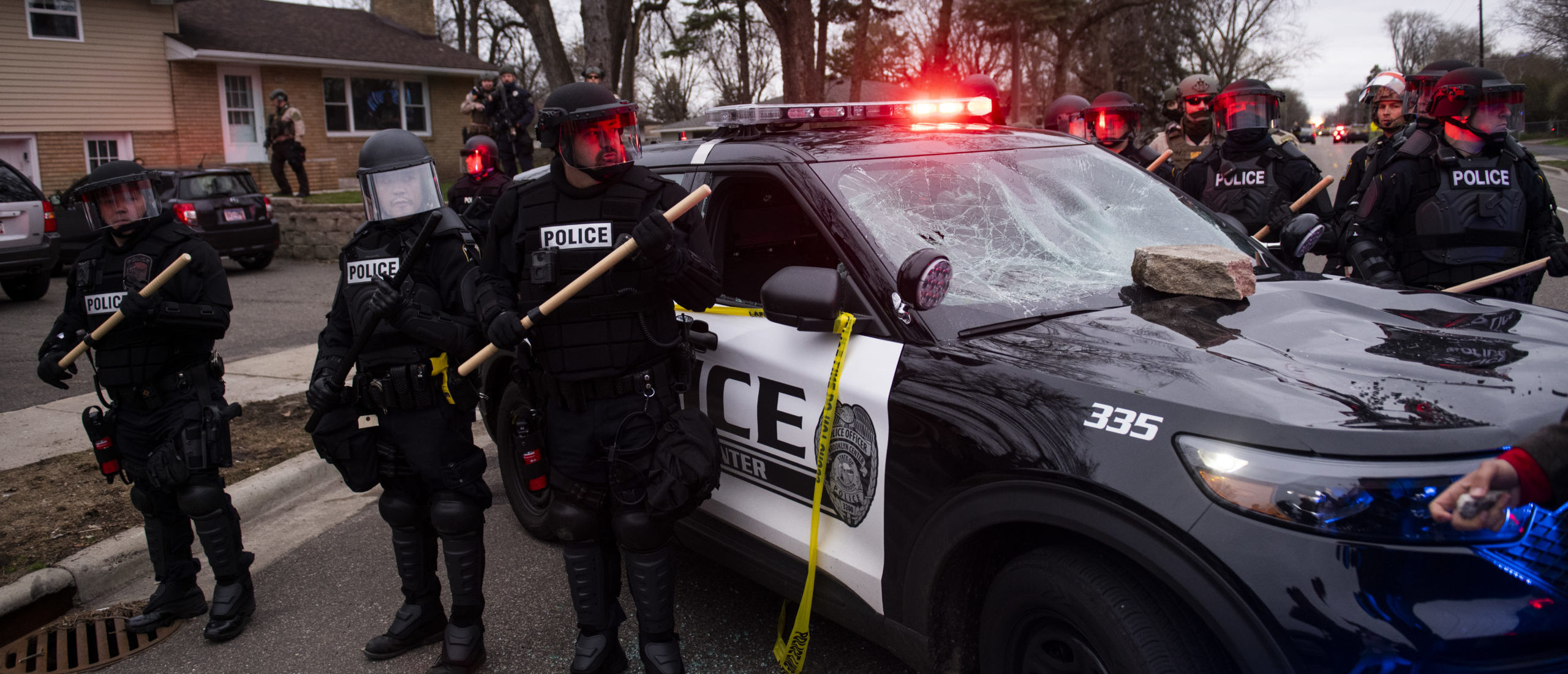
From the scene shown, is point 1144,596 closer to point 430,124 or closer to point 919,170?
point 919,170

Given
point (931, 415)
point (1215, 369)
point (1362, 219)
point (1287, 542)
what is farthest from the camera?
point (1362, 219)

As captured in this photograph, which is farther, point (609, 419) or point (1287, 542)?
point (609, 419)

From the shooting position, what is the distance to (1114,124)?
270 inches

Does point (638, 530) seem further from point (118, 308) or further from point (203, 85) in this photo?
point (203, 85)

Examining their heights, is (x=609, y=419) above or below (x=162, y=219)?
below

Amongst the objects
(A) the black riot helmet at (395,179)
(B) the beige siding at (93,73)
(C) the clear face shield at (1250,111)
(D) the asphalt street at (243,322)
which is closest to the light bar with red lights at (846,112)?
(A) the black riot helmet at (395,179)

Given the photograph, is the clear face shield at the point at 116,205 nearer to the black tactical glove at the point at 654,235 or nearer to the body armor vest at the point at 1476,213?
the black tactical glove at the point at 654,235

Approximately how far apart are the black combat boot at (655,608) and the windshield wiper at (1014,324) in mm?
1239

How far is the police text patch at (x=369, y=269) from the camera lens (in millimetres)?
3484

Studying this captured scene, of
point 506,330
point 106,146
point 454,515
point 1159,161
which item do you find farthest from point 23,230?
point 106,146

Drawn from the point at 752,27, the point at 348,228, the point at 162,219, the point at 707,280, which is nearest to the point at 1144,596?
the point at 707,280

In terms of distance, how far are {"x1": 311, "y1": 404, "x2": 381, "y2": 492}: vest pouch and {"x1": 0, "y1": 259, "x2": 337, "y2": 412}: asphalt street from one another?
149 inches

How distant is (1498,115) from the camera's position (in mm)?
4168

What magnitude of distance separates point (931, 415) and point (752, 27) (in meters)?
43.7
